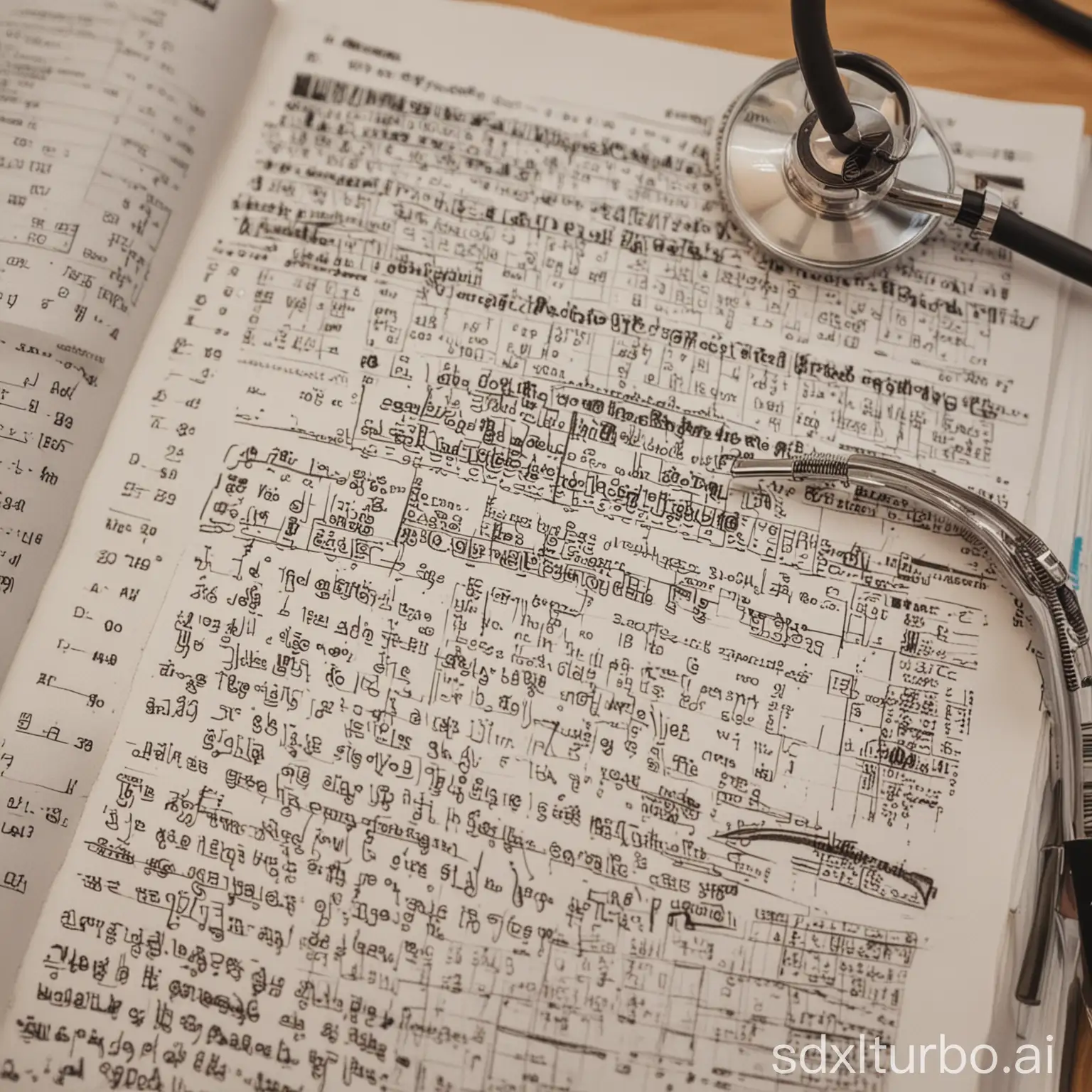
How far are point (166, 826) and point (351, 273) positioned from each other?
0.37 metres

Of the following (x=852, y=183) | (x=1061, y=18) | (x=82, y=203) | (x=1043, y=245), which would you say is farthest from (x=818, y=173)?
(x=82, y=203)

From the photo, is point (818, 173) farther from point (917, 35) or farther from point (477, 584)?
point (477, 584)

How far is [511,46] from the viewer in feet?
2.19

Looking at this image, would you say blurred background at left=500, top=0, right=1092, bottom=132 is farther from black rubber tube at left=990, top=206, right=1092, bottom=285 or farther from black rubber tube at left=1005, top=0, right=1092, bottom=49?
black rubber tube at left=990, top=206, right=1092, bottom=285

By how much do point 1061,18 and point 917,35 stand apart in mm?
98

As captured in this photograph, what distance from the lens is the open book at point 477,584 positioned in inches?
20.4

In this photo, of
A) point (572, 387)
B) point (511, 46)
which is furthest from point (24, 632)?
point (511, 46)

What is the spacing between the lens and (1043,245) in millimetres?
589

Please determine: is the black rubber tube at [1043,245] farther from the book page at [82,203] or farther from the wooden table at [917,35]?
the book page at [82,203]

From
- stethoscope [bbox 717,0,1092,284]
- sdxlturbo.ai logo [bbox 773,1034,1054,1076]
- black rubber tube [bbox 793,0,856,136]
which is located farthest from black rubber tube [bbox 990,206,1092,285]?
sdxlturbo.ai logo [bbox 773,1034,1054,1076]

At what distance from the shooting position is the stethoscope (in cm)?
57

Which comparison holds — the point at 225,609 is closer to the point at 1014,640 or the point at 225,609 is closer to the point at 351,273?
the point at 351,273

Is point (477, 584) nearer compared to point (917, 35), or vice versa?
point (477, 584)

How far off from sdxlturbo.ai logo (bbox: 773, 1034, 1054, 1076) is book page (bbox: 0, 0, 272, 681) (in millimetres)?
513
